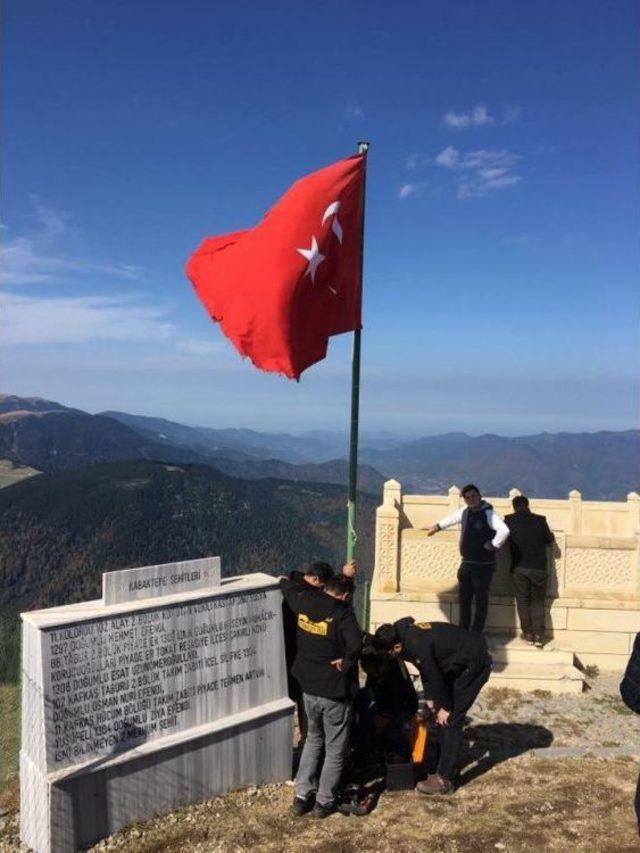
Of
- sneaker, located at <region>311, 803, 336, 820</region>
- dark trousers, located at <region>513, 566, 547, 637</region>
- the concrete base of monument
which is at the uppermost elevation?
dark trousers, located at <region>513, 566, 547, 637</region>

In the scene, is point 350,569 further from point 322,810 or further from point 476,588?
point 476,588

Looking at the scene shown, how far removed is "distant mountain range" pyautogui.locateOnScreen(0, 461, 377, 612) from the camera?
292 feet

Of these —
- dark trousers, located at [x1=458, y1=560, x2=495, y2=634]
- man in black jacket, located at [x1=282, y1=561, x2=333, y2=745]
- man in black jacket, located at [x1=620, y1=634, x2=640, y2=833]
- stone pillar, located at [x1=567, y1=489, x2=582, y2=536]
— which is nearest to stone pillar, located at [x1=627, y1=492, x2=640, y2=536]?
stone pillar, located at [x1=567, y1=489, x2=582, y2=536]

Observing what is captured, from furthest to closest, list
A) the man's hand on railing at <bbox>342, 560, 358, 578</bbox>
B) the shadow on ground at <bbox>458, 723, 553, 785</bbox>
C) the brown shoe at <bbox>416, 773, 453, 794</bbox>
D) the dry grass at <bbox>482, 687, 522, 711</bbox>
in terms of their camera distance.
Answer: the dry grass at <bbox>482, 687, 522, 711</bbox>
the shadow on ground at <bbox>458, 723, 553, 785</bbox>
the man's hand on railing at <bbox>342, 560, 358, 578</bbox>
the brown shoe at <bbox>416, 773, 453, 794</bbox>

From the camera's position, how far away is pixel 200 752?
228 inches

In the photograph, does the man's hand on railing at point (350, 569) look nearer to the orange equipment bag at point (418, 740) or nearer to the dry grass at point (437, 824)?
the orange equipment bag at point (418, 740)

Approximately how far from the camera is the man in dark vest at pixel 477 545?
8906mm

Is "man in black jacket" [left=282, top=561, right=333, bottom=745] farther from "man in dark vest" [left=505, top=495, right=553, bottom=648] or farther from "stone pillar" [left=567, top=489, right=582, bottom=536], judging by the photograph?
"stone pillar" [left=567, top=489, right=582, bottom=536]

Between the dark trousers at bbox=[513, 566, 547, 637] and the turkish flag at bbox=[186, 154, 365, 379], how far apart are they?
15.3 feet

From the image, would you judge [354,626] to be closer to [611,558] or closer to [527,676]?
[527,676]

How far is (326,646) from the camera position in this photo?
18.4 ft

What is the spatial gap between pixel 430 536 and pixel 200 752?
16.6 ft

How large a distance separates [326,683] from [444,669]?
3.67 feet

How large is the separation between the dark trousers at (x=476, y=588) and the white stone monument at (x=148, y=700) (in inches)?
142
